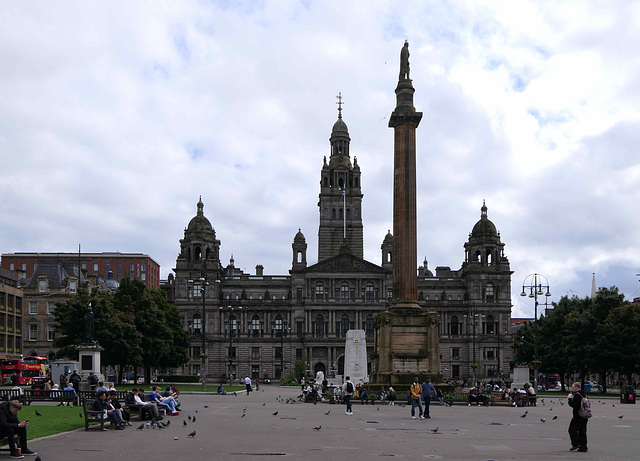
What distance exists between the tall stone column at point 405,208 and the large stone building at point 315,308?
86.6 m

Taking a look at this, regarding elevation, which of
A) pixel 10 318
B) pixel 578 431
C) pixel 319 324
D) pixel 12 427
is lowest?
pixel 319 324

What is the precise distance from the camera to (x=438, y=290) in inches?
5482

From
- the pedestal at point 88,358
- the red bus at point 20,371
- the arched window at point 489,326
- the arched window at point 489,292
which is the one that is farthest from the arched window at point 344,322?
the pedestal at point 88,358

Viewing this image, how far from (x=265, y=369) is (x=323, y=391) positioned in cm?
8510

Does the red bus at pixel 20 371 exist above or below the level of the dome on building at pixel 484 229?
below

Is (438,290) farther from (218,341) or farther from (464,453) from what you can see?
(464,453)

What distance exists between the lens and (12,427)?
686 inches

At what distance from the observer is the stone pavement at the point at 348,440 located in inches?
717

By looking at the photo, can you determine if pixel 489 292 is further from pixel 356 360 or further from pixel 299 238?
pixel 356 360

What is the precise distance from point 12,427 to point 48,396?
2353 centimetres

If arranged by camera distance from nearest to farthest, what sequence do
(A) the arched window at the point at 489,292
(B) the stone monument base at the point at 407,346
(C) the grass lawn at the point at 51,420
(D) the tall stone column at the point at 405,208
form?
(C) the grass lawn at the point at 51,420 → (B) the stone monument base at the point at 407,346 → (D) the tall stone column at the point at 405,208 → (A) the arched window at the point at 489,292

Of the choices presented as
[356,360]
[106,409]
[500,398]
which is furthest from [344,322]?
[106,409]

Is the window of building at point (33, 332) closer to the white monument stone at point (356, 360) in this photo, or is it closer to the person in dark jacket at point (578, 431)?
the white monument stone at point (356, 360)

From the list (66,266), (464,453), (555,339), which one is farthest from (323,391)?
(66,266)
